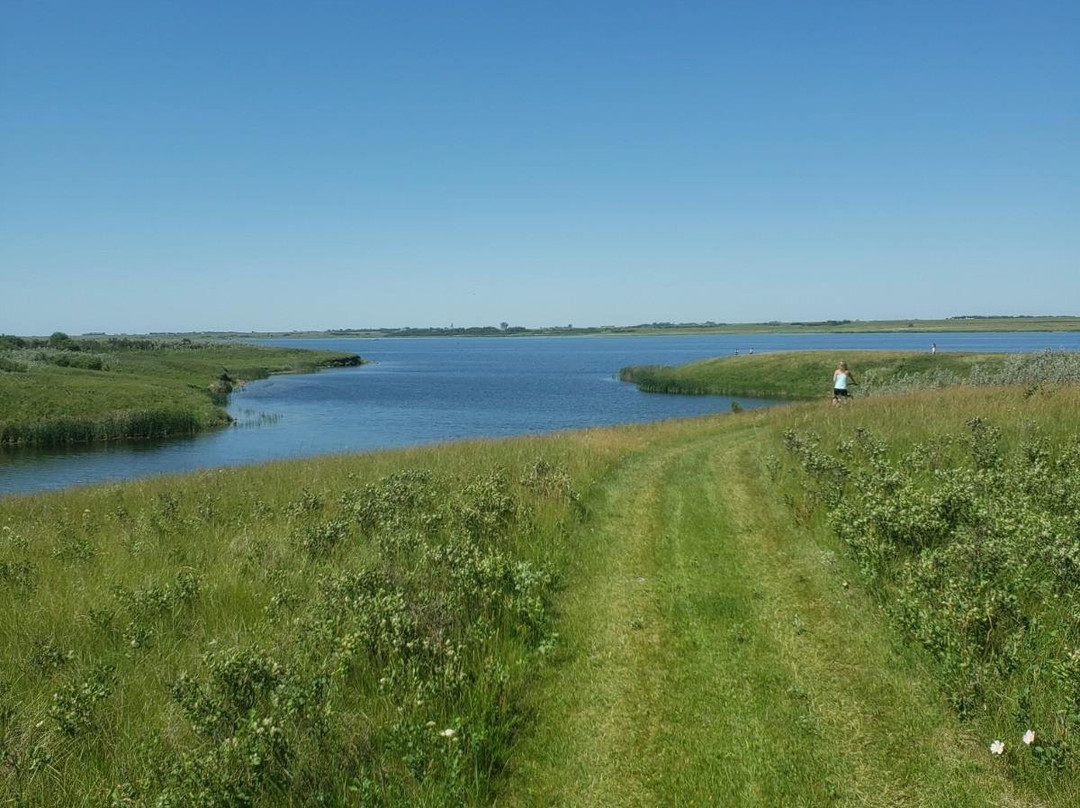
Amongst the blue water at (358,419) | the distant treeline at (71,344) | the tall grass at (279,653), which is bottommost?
the blue water at (358,419)

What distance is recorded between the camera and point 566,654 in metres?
Result: 7.95

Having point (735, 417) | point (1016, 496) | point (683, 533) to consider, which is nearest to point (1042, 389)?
point (735, 417)

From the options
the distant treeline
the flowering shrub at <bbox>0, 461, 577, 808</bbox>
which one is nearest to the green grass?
the flowering shrub at <bbox>0, 461, 577, 808</bbox>

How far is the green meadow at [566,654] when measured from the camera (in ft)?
17.6

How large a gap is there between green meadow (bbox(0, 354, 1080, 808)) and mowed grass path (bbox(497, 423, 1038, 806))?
0.03 meters

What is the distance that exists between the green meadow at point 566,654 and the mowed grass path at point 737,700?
30mm

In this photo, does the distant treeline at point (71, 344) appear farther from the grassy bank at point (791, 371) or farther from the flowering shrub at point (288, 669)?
the flowering shrub at point (288, 669)

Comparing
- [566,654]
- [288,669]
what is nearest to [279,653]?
[288,669]

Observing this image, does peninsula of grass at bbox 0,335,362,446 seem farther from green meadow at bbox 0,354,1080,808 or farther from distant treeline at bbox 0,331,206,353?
green meadow at bbox 0,354,1080,808

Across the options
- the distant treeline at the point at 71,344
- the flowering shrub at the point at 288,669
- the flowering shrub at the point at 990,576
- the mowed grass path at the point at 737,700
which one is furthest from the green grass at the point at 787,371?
the distant treeline at the point at 71,344

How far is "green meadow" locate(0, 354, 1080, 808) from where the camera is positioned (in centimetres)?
537

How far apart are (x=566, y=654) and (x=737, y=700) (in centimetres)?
217

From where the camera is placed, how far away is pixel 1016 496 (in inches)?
405

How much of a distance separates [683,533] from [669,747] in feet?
22.0
